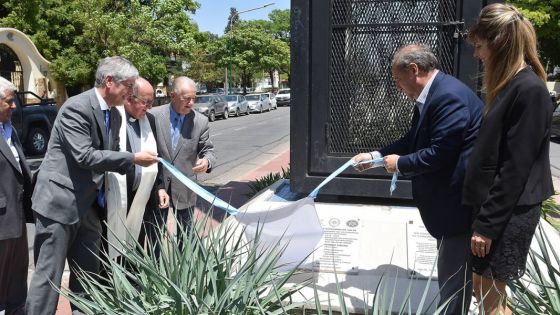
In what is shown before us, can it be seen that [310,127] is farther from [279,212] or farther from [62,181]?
[62,181]

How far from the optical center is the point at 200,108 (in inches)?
1070

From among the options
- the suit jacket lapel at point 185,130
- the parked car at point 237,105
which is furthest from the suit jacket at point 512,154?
the parked car at point 237,105

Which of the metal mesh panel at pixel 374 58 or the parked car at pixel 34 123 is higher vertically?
the metal mesh panel at pixel 374 58

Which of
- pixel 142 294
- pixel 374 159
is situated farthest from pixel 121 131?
pixel 374 159

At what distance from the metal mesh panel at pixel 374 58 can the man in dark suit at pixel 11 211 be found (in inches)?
95.9

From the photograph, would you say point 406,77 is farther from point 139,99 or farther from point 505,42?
point 139,99

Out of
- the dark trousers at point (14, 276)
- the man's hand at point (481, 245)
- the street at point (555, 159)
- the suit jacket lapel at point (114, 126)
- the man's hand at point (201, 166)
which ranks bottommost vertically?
the street at point (555, 159)

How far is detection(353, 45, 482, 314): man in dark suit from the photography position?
Answer: 2719 mm

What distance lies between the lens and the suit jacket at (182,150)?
416 centimetres

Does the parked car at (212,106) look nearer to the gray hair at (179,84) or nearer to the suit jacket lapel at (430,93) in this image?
the gray hair at (179,84)

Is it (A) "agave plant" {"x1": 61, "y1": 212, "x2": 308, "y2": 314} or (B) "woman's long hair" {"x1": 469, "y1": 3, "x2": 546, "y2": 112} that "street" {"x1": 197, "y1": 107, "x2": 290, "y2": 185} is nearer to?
(A) "agave plant" {"x1": 61, "y1": 212, "x2": 308, "y2": 314}

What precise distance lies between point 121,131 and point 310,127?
165 cm

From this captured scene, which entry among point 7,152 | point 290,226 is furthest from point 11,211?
point 290,226

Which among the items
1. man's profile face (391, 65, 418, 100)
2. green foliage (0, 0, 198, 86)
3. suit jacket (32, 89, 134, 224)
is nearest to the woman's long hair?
man's profile face (391, 65, 418, 100)
